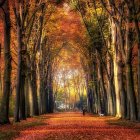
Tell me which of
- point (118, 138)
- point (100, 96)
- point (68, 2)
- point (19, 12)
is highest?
point (68, 2)

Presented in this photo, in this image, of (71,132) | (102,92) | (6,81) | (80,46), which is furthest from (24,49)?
(80,46)

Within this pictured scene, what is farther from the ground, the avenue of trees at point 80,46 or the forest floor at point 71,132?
the avenue of trees at point 80,46

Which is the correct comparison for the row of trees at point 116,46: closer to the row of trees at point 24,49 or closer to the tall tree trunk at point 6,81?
the row of trees at point 24,49

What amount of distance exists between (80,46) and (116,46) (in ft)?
78.4

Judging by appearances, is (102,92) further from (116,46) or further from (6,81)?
(6,81)

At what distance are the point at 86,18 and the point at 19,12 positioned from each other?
14027 mm

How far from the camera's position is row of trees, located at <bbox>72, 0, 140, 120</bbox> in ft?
99.2

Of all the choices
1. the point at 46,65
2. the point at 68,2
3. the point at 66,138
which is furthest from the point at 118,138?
the point at 46,65

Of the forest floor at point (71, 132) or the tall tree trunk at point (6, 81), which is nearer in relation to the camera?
the forest floor at point (71, 132)

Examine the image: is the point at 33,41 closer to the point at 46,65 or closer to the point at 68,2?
the point at 68,2

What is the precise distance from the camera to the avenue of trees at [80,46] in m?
30.1

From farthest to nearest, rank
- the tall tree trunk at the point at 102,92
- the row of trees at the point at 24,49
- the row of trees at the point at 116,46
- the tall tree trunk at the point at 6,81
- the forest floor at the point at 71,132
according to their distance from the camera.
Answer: the tall tree trunk at the point at 102,92 → the row of trees at the point at 116,46 → the row of trees at the point at 24,49 → the tall tree trunk at the point at 6,81 → the forest floor at the point at 71,132

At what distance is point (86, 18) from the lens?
45531 mm

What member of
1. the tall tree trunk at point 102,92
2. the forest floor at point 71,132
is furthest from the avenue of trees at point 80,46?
the forest floor at point 71,132
